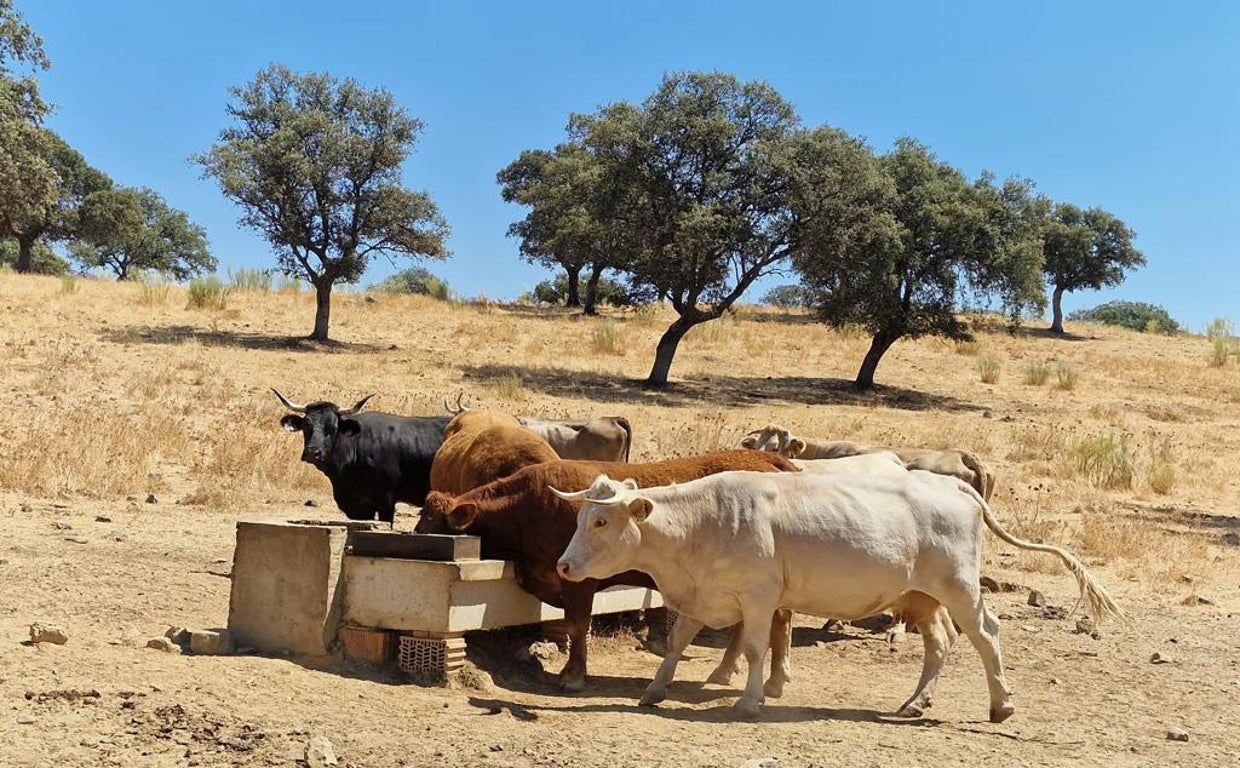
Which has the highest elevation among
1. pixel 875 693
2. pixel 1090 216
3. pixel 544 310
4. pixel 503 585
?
pixel 1090 216

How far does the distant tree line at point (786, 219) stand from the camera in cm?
3095

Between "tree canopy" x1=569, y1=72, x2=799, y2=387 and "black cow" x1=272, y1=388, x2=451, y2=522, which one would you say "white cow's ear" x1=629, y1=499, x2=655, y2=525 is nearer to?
"black cow" x1=272, y1=388, x2=451, y2=522

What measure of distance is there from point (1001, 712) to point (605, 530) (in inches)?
109

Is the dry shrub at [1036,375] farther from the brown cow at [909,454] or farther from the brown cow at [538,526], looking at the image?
the brown cow at [538,526]

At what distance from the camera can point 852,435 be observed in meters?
25.2

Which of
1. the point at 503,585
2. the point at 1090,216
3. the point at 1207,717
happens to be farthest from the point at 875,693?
the point at 1090,216

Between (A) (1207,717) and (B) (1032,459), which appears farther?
(B) (1032,459)

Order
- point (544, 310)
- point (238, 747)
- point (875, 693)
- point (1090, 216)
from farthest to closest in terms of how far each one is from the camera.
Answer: point (1090, 216)
point (544, 310)
point (875, 693)
point (238, 747)

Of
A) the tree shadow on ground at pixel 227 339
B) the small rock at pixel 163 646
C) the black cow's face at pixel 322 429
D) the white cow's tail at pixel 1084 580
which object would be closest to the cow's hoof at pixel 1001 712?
the white cow's tail at pixel 1084 580

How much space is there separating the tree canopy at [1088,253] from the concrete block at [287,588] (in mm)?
48327

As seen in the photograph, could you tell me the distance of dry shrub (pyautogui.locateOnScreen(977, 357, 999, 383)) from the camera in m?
35.8

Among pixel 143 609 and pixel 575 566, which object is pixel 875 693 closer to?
pixel 575 566

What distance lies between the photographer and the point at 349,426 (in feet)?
46.1

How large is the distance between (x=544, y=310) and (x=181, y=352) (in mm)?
20129
